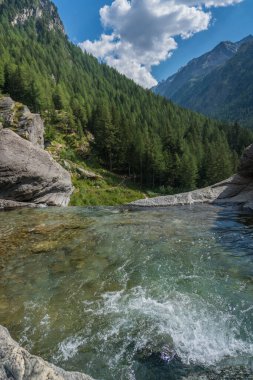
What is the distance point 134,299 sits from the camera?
1071 cm

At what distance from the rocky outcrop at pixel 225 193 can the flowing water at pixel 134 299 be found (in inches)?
358

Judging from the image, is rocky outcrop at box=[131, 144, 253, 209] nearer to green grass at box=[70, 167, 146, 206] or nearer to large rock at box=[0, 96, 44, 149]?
green grass at box=[70, 167, 146, 206]

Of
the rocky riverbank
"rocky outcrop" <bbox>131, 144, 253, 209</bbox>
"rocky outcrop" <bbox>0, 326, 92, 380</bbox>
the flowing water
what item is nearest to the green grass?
the rocky riverbank

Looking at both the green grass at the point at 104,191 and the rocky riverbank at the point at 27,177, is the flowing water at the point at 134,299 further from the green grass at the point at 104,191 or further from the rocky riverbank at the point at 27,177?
the green grass at the point at 104,191

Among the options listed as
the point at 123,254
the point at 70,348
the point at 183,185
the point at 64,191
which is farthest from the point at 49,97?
the point at 70,348

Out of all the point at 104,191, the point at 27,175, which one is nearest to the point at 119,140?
the point at 104,191

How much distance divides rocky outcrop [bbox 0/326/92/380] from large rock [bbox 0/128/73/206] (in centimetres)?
2667

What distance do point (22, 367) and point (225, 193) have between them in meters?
27.0

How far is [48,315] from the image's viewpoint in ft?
32.8

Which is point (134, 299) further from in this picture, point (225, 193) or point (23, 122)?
point (23, 122)

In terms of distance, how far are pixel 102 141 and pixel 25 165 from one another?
5974 centimetres

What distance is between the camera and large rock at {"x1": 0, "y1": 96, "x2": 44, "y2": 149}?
56.7m

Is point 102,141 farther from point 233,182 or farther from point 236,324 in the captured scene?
point 236,324

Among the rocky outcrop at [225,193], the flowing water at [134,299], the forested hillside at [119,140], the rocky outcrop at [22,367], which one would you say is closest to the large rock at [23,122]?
the forested hillside at [119,140]
